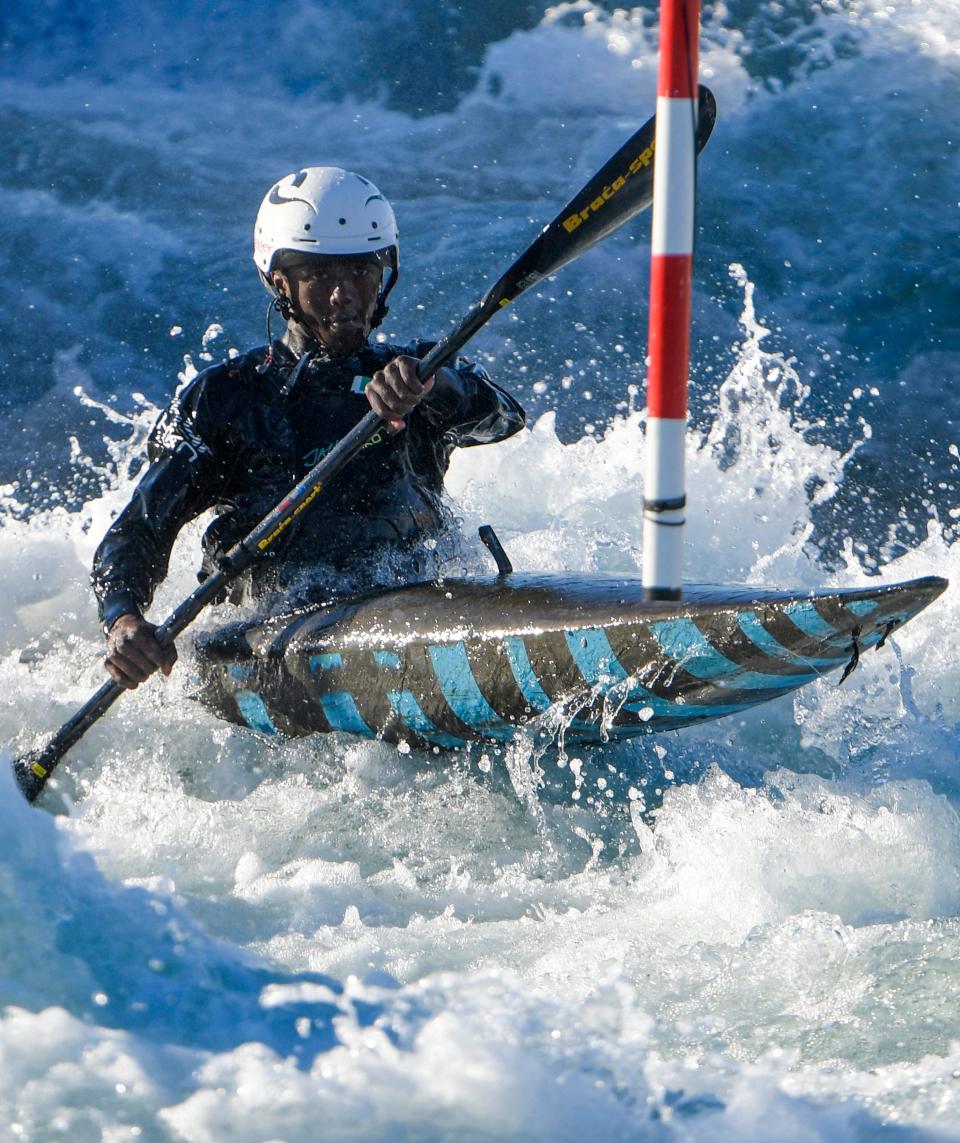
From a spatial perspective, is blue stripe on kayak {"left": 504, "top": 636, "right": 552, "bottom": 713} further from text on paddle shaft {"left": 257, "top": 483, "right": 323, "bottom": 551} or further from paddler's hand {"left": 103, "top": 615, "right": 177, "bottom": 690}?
paddler's hand {"left": 103, "top": 615, "right": 177, "bottom": 690}

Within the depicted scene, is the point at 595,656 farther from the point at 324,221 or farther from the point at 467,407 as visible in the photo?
the point at 324,221

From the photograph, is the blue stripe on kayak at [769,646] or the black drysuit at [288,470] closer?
the blue stripe on kayak at [769,646]

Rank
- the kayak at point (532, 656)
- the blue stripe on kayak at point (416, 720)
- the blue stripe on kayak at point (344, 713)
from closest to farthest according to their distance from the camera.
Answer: the kayak at point (532, 656) → the blue stripe on kayak at point (416, 720) → the blue stripe on kayak at point (344, 713)

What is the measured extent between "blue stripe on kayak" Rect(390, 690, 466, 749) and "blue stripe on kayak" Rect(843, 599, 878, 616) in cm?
127

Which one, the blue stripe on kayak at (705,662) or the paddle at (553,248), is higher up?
the paddle at (553,248)

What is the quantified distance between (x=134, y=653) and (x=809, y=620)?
185 centimetres

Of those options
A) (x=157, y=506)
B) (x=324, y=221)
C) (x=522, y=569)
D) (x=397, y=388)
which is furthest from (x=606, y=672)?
(x=522, y=569)

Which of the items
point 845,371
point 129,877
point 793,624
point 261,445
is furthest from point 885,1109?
point 845,371

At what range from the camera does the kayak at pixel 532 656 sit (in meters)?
3.00

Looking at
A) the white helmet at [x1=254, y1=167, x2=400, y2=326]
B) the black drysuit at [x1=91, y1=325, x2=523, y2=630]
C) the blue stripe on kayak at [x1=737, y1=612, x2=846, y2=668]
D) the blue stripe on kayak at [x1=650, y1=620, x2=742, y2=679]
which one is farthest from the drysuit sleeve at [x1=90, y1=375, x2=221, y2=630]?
the blue stripe on kayak at [x1=737, y1=612, x2=846, y2=668]

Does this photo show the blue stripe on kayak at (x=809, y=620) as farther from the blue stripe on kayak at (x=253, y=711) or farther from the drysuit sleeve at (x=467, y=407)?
the blue stripe on kayak at (x=253, y=711)

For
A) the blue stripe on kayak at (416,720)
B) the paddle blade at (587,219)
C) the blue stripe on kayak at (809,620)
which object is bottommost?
the blue stripe on kayak at (416,720)

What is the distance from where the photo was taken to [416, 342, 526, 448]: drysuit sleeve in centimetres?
405

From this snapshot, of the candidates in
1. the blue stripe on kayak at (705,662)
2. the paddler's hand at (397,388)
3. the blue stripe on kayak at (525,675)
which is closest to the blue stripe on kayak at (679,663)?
the blue stripe on kayak at (705,662)
